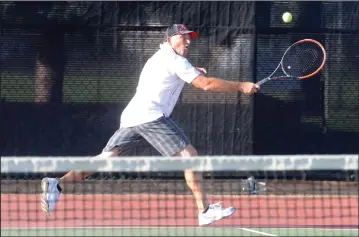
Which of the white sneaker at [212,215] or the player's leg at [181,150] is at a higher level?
the player's leg at [181,150]

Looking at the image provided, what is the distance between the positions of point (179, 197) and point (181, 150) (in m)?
2.22

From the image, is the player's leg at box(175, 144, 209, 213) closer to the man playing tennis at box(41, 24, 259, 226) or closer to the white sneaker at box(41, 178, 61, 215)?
the man playing tennis at box(41, 24, 259, 226)

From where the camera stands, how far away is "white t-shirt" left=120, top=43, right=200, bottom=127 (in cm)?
693

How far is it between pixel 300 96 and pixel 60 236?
11.9ft

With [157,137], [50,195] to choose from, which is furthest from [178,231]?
[50,195]

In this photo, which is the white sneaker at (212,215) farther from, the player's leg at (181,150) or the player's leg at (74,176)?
the player's leg at (74,176)

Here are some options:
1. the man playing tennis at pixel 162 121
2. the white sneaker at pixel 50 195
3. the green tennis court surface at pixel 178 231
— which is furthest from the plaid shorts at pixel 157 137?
the green tennis court surface at pixel 178 231

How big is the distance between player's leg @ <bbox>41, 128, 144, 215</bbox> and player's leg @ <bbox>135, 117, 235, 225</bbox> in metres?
0.10

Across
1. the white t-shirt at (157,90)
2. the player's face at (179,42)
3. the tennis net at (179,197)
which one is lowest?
the tennis net at (179,197)

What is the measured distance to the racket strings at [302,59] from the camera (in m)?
8.79

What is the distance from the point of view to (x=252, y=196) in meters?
9.12

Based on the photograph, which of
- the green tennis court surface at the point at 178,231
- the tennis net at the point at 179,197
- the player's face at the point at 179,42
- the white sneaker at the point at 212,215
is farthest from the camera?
the player's face at the point at 179,42

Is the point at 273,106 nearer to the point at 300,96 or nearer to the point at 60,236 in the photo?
the point at 300,96

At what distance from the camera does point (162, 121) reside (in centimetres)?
697
